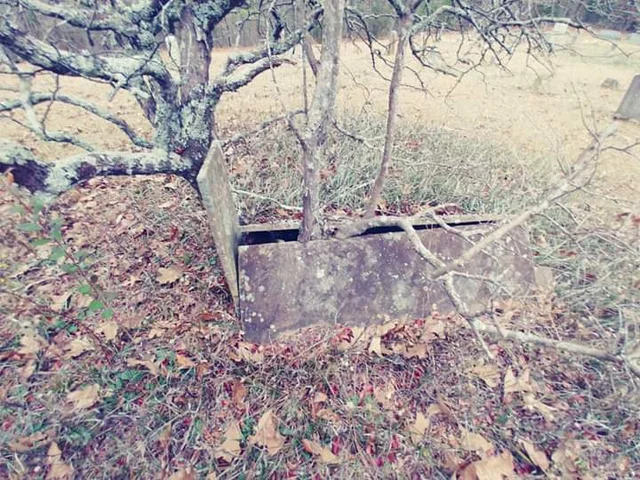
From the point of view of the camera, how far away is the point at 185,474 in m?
1.60

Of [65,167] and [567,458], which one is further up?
[65,167]

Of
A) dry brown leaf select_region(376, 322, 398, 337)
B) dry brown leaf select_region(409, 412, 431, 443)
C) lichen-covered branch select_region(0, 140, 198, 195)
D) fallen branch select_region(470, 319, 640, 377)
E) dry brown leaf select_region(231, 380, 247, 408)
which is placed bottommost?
dry brown leaf select_region(409, 412, 431, 443)

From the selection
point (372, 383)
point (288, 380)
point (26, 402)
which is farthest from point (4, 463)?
point (372, 383)

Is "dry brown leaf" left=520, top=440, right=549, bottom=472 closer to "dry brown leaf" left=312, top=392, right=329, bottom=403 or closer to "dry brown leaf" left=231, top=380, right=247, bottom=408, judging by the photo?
"dry brown leaf" left=312, top=392, right=329, bottom=403

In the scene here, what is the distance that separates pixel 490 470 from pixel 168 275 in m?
2.23

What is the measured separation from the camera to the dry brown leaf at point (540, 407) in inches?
73.4

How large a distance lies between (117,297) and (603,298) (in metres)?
3.43

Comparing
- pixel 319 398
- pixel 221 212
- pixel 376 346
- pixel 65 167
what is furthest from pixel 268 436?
pixel 65 167

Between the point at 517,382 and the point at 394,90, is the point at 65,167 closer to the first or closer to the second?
the point at 394,90

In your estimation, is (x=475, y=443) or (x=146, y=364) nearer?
(x=475, y=443)

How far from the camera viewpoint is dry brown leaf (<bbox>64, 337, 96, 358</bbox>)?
6.64ft

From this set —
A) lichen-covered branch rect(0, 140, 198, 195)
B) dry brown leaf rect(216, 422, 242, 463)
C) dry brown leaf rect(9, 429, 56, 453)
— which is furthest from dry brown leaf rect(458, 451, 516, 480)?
lichen-covered branch rect(0, 140, 198, 195)

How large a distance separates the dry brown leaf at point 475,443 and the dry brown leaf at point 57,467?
1905 mm

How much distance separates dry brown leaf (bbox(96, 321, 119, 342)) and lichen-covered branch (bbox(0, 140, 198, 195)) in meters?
0.83
